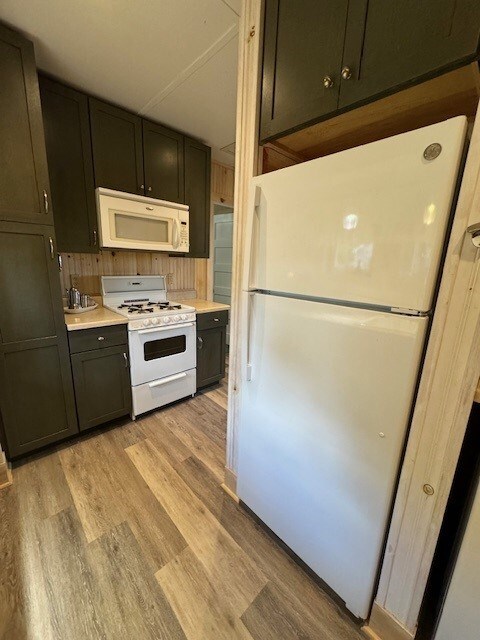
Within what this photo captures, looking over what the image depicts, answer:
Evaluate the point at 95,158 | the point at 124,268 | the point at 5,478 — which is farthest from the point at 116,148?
the point at 5,478

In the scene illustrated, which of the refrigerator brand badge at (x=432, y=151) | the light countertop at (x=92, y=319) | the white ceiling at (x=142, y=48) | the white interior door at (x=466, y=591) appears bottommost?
the white interior door at (x=466, y=591)

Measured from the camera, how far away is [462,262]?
701 millimetres

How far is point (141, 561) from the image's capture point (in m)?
1.26

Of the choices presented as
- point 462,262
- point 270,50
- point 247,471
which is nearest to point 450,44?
point 462,262

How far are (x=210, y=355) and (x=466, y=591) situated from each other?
91.0 inches

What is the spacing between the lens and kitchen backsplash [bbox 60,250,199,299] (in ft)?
7.68

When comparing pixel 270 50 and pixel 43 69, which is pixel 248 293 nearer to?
pixel 270 50

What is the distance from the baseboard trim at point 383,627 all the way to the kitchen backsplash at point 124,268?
108 inches

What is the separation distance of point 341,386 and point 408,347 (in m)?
0.26

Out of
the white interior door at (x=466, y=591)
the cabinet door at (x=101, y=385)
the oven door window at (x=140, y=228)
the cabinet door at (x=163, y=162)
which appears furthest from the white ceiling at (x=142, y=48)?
the white interior door at (x=466, y=591)

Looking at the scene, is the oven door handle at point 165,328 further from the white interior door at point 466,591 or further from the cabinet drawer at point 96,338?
the white interior door at point 466,591

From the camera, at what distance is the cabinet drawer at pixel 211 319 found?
262 centimetres

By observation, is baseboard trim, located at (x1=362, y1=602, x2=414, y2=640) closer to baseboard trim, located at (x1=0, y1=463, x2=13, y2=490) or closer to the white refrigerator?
the white refrigerator

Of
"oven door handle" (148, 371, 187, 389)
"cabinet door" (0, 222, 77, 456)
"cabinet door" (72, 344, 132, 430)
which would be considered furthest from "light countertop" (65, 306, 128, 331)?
"oven door handle" (148, 371, 187, 389)
